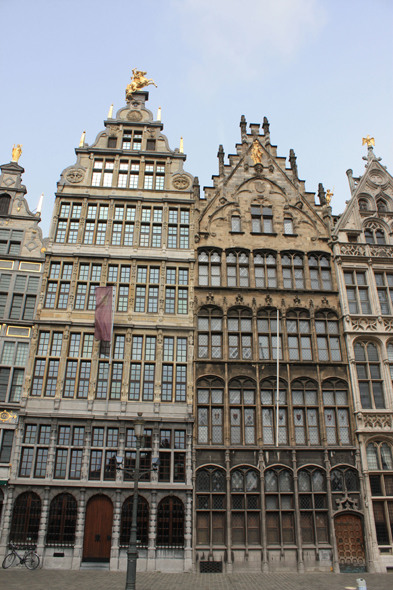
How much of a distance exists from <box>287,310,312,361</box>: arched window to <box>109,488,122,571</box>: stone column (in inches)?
460

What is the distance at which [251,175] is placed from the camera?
1162 inches

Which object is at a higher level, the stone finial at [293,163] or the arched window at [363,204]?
the stone finial at [293,163]

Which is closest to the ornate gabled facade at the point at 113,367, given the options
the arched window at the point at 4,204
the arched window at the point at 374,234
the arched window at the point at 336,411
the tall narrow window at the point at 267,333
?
the arched window at the point at 4,204

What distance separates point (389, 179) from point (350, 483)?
19.8m

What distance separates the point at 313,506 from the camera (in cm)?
2186

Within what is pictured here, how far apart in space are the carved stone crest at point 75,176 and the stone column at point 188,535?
19852 millimetres

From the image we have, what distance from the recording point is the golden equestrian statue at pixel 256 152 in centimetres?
2991

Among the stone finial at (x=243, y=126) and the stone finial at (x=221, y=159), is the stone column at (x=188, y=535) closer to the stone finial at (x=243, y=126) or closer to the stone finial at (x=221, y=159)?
the stone finial at (x=221, y=159)

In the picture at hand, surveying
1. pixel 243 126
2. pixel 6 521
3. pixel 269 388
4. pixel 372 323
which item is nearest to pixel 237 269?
pixel 269 388

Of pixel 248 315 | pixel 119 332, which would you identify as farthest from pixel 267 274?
pixel 119 332

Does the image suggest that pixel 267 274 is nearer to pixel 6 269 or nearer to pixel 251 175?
pixel 251 175

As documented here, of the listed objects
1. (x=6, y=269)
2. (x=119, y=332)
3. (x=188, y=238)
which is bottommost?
(x=119, y=332)

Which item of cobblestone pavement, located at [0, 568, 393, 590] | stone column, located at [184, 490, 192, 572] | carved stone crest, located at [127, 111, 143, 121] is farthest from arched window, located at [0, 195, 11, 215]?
stone column, located at [184, 490, 192, 572]

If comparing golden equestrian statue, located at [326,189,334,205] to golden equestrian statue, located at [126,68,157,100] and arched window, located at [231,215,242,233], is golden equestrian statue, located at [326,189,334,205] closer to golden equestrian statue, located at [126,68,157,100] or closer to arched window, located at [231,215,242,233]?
arched window, located at [231,215,242,233]
